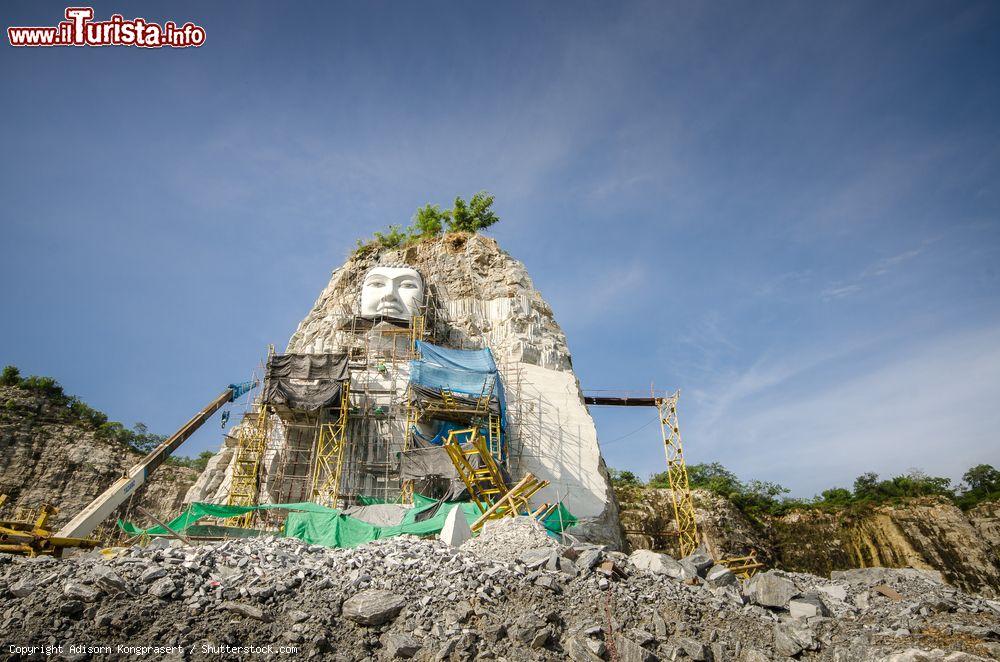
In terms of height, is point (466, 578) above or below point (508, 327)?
below

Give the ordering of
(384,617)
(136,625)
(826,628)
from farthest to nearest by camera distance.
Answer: (826,628) → (384,617) → (136,625)

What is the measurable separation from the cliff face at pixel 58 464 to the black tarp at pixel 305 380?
1048 cm

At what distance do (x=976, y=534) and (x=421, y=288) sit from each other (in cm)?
3034

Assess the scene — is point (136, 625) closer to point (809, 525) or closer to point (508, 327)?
point (508, 327)

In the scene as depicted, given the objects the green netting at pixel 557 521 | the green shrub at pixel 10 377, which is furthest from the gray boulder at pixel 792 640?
the green shrub at pixel 10 377

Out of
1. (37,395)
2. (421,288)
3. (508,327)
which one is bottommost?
(37,395)

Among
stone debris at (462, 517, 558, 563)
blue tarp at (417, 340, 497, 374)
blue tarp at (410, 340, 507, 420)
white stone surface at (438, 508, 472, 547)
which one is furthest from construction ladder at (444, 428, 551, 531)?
blue tarp at (417, 340, 497, 374)

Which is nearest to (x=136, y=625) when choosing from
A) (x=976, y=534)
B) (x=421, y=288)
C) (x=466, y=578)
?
(x=466, y=578)

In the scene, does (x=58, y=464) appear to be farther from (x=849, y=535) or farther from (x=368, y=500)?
(x=849, y=535)

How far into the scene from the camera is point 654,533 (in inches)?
1180

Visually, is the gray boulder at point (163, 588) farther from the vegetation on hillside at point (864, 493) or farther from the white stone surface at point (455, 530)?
the vegetation on hillside at point (864, 493)

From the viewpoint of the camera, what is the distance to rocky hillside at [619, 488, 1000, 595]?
27373 mm

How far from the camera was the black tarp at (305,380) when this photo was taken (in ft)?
73.2

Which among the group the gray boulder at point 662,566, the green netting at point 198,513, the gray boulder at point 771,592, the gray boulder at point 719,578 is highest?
the green netting at point 198,513
